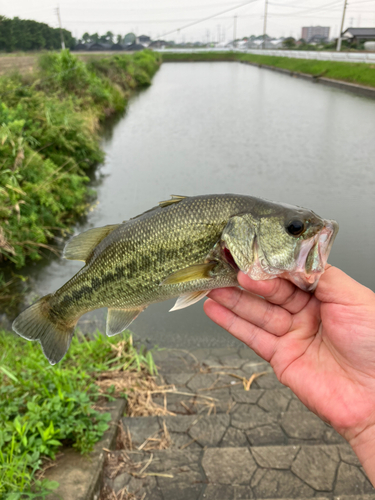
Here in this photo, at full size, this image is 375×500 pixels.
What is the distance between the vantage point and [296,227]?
205 centimetres

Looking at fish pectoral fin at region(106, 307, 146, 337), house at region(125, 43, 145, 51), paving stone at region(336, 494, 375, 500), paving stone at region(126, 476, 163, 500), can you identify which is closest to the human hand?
fish pectoral fin at region(106, 307, 146, 337)

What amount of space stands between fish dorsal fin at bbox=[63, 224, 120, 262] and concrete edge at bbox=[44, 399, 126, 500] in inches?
71.1

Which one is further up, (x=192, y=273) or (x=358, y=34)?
(x=358, y=34)

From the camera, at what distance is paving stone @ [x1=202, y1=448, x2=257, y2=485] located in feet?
10.6

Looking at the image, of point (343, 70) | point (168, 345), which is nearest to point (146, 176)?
point (168, 345)

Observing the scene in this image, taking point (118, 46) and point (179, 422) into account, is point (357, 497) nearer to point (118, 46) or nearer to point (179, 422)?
point (179, 422)

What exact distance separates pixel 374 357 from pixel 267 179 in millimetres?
11534

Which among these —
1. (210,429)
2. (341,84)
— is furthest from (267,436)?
(341,84)

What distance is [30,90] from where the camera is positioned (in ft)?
41.6

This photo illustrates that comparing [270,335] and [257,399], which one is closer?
[270,335]

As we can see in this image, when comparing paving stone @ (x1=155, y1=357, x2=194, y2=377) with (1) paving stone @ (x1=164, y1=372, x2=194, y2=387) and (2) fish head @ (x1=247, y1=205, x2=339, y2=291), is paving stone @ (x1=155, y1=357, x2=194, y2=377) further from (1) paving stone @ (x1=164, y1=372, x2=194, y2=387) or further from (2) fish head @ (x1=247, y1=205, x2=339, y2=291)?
(2) fish head @ (x1=247, y1=205, x2=339, y2=291)

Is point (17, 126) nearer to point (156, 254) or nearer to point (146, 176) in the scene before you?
point (146, 176)

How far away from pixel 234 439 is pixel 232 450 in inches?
15.6

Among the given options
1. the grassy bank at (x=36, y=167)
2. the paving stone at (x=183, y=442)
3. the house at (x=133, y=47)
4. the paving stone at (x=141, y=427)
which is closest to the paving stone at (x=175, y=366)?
the paving stone at (x=141, y=427)
